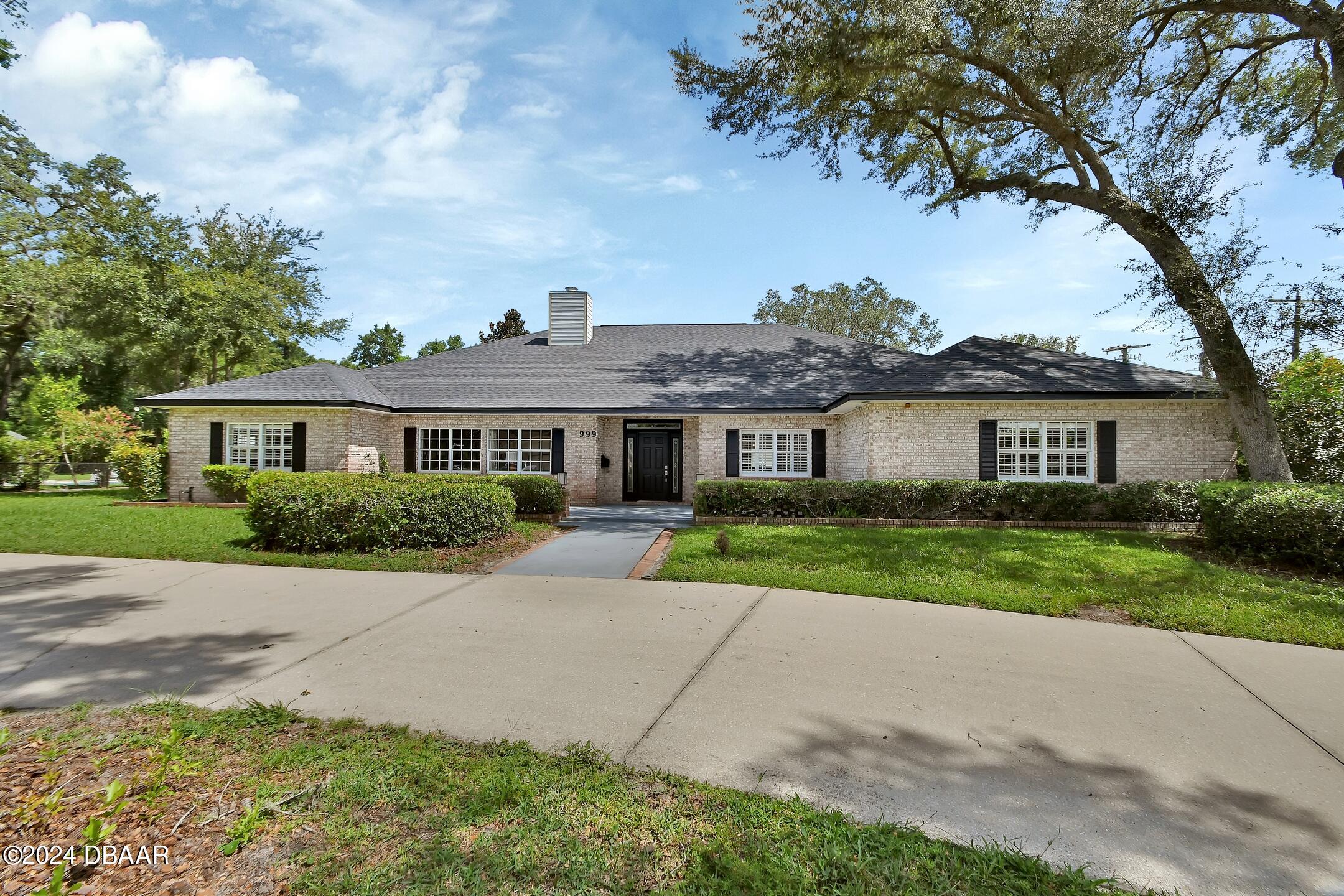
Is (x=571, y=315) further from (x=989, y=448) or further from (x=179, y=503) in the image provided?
(x=989, y=448)

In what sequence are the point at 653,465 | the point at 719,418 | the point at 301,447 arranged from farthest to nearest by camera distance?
1. the point at 653,465
2. the point at 719,418
3. the point at 301,447

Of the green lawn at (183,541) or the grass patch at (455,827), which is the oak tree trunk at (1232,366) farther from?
the grass patch at (455,827)

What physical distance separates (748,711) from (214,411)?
18.6 m

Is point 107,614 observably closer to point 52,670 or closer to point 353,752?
point 52,670

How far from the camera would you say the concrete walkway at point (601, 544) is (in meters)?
8.35

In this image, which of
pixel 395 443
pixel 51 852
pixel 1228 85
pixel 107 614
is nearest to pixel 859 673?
pixel 51 852

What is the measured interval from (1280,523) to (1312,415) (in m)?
6.60

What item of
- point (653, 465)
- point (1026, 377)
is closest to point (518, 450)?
point (653, 465)

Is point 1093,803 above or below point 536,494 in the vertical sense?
below

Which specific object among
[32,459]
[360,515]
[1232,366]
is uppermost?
[1232,366]

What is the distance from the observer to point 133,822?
248cm

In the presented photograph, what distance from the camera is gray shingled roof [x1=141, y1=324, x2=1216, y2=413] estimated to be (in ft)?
47.8

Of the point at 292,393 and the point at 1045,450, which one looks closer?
the point at 1045,450

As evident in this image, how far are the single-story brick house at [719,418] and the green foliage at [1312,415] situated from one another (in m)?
1.09
